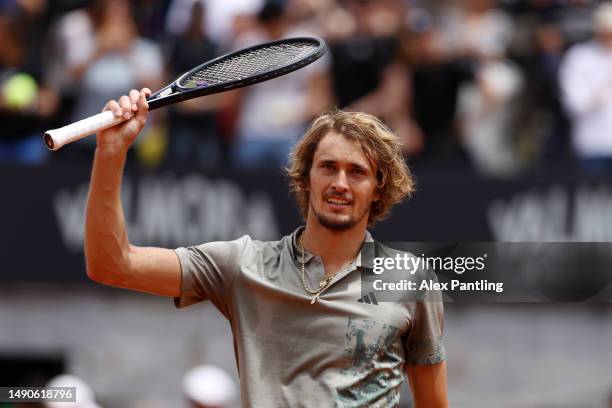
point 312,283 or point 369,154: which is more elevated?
point 369,154

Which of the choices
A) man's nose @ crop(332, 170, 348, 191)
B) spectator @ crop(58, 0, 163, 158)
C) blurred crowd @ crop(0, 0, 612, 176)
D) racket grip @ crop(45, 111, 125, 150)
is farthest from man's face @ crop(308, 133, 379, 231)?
spectator @ crop(58, 0, 163, 158)

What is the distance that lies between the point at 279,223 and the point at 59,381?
2334mm

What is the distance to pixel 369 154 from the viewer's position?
4754 millimetres

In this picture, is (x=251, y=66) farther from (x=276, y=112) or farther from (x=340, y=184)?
(x=276, y=112)

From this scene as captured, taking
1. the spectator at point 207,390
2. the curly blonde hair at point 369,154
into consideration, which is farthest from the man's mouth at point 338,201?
the spectator at point 207,390

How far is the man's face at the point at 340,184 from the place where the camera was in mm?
4676

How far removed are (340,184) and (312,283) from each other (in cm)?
36

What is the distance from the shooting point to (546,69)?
1085cm

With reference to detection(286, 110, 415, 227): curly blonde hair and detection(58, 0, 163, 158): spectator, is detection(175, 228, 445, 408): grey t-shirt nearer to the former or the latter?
detection(286, 110, 415, 227): curly blonde hair

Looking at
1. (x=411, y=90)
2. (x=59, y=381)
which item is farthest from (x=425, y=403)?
(x=411, y=90)

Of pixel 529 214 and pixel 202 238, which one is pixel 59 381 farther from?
pixel 529 214

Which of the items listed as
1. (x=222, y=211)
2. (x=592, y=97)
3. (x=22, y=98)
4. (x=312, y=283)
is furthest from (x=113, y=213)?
(x=592, y=97)

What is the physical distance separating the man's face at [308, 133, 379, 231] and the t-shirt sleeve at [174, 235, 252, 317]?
333mm

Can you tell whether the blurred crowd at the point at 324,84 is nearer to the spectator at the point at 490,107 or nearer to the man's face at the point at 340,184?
the spectator at the point at 490,107
